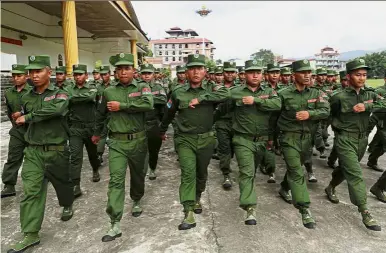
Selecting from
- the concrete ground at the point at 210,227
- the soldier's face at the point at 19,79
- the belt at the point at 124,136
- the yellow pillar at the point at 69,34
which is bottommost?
the concrete ground at the point at 210,227

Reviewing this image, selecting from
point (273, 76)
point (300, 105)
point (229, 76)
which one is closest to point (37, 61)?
point (300, 105)

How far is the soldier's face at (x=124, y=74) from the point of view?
3941mm

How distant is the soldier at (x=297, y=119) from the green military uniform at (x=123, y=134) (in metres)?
1.97

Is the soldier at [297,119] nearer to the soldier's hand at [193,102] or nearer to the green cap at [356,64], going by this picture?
the green cap at [356,64]

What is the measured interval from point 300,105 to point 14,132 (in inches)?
177

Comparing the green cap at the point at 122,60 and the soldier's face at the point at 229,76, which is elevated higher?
the green cap at the point at 122,60

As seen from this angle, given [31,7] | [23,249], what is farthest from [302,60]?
[31,7]

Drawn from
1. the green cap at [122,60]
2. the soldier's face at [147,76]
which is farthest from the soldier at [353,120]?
the soldier's face at [147,76]

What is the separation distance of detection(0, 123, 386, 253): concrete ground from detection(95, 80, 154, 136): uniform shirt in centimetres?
131

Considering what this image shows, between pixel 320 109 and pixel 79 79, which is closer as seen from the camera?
pixel 320 109

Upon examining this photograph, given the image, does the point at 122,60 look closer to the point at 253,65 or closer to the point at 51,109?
the point at 51,109

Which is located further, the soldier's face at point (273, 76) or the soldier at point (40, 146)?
the soldier's face at point (273, 76)

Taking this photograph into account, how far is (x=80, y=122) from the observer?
525 centimetres

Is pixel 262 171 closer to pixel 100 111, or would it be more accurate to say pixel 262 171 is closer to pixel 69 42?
pixel 100 111
